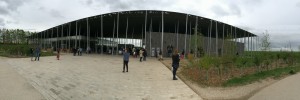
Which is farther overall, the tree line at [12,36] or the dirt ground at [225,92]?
the tree line at [12,36]

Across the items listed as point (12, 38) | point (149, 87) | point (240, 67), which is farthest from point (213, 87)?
point (12, 38)

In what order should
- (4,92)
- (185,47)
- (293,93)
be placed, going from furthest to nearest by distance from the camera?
(185,47) → (293,93) → (4,92)

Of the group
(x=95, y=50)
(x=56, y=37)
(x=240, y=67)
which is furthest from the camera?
(x=56, y=37)

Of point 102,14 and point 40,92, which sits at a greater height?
point 102,14

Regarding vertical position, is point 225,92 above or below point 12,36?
below

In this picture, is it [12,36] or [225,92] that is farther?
[12,36]

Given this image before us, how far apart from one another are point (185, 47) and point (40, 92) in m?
35.2

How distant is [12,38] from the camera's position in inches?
3282

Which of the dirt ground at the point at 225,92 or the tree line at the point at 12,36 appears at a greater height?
the tree line at the point at 12,36

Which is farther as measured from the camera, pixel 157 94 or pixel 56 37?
pixel 56 37

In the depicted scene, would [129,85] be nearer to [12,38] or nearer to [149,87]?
[149,87]

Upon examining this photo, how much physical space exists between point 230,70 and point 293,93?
8341 mm

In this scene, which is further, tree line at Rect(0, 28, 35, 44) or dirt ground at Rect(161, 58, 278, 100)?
tree line at Rect(0, 28, 35, 44)

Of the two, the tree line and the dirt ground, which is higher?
the tree line
